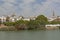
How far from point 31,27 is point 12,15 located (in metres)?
56.2

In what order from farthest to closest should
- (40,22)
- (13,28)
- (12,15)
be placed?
(12,15) < (40,22) < (13,28)

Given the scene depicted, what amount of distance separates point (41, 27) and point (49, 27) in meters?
2.75

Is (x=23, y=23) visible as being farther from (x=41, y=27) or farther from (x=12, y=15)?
(x=12, y=15)

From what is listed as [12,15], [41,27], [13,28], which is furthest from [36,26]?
[12,15]

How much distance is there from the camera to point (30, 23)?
6656cm

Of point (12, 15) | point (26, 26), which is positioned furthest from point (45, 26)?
point (12, 15)

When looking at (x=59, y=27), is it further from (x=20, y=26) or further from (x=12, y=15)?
(x=12, y=15)

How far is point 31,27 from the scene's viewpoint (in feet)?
212

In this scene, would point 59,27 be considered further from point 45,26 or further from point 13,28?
point 13,28

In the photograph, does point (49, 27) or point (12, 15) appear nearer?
point (49, 27)

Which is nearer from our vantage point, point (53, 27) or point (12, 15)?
point (53, 27)

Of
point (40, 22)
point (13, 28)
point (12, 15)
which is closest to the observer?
point (13, 28)

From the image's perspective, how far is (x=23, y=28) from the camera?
2557 inches

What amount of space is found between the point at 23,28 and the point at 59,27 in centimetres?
1227
